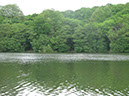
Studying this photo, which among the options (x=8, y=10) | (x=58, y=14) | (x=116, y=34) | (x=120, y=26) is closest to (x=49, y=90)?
(x=116, y=34)

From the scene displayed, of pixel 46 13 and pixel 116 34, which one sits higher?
pixel 46 13

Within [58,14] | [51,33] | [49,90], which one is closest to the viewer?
[49,90]

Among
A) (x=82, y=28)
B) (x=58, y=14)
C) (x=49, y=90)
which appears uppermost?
(x=58, y=14)

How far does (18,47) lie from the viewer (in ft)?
260

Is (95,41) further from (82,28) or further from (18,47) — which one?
(18,47)

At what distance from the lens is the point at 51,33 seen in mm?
86562

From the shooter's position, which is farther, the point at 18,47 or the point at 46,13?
the point at 46,13

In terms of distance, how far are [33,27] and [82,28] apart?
940 inches

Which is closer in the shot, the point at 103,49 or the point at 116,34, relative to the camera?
the point at 116,34

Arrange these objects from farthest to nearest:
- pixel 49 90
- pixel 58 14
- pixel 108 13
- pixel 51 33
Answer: pixel 108 13 < pixel 58 14 < pixel 51 33 < pixel 49 90

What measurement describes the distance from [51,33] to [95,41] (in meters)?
22.4

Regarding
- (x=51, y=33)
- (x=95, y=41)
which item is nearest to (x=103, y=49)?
(x=95, y=41)

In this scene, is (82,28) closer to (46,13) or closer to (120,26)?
(120,26)

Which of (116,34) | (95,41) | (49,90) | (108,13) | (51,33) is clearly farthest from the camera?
(108,13)
